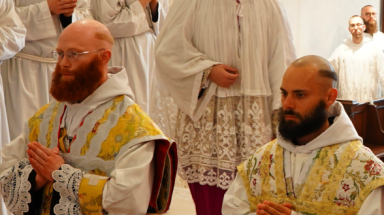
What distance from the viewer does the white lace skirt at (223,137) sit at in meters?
3.71

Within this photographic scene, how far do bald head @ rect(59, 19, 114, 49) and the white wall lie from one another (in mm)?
7175

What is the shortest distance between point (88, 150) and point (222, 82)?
114cm

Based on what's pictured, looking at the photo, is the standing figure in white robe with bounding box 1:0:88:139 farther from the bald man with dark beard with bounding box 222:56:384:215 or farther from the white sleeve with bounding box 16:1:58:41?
the bald man with dark beard with bounding box 222:56:384:215

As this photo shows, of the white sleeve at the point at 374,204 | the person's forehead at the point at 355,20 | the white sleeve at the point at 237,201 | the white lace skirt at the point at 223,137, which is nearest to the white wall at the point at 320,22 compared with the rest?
the person's forehead at the point at 355,20

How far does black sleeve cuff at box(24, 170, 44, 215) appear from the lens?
286 cm

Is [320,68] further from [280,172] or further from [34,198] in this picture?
[34,198]

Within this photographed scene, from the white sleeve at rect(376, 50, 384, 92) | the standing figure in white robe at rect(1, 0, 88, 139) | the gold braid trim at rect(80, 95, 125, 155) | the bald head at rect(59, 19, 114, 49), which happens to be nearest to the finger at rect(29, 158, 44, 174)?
the gold braid trim at rect(80, 95, 125, 155)

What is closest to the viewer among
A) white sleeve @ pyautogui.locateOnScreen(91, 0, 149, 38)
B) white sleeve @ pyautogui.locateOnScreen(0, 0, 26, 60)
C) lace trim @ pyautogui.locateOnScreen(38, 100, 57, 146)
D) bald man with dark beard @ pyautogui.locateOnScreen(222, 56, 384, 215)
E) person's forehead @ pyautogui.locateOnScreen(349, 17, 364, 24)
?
bald man with dark beard @ pyautogui.locateOnScreen(222, 56, 384, 215)

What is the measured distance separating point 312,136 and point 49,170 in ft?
4.30

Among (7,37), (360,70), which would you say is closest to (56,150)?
(7,37)

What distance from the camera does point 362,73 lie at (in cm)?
1128

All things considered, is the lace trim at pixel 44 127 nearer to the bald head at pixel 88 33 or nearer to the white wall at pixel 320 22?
the bald head at pixel 88 33

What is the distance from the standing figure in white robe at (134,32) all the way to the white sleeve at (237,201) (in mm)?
2685

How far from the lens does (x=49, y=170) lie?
278 centimetres
